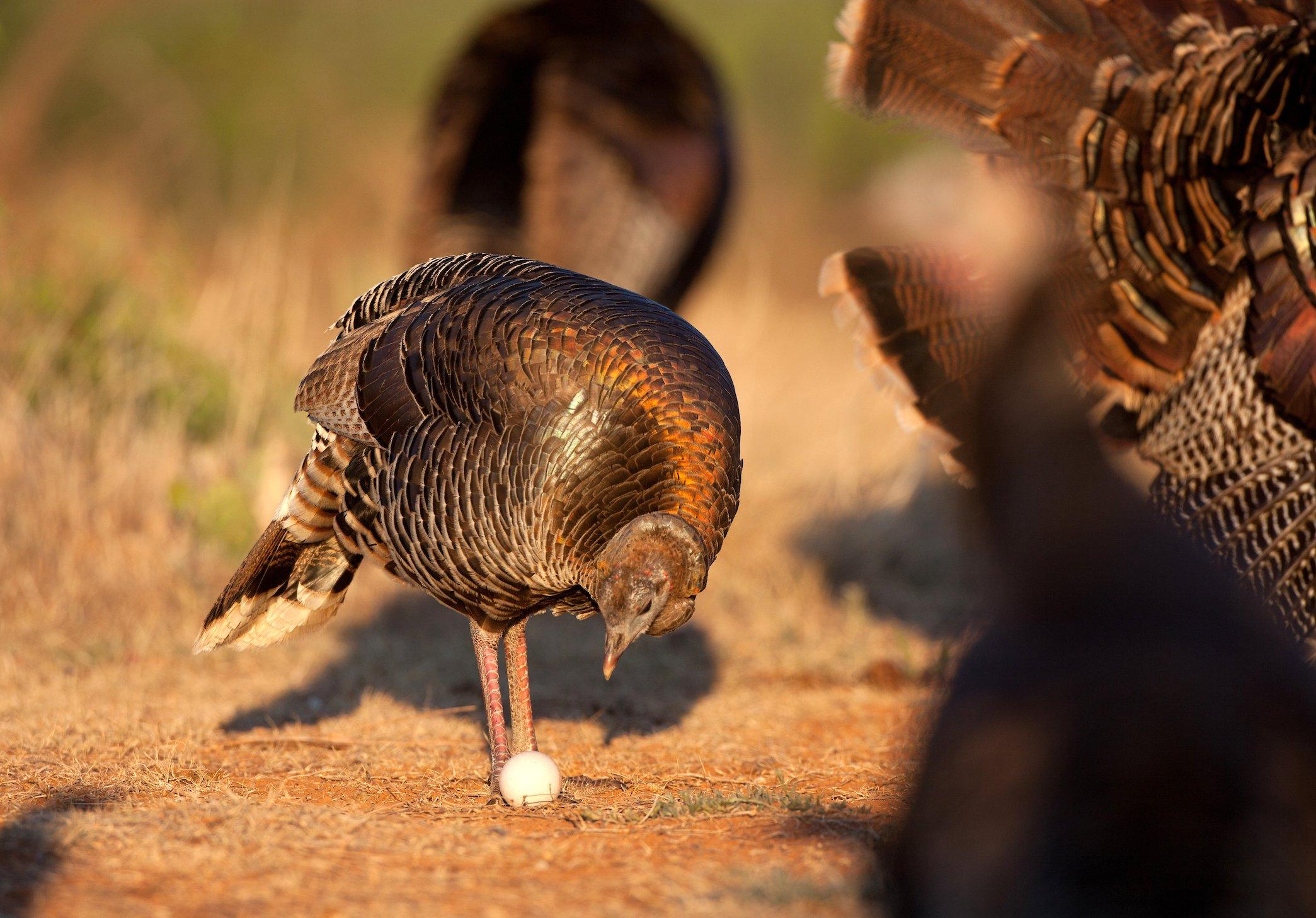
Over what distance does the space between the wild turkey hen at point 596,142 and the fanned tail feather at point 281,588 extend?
13.5 feet

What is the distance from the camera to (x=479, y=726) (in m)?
4.90

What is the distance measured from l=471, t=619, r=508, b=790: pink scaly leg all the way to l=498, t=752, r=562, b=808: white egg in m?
0.31

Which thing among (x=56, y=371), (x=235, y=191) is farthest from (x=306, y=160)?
(x=56, y=371)

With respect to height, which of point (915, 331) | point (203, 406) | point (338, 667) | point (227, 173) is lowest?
point (338, 667)

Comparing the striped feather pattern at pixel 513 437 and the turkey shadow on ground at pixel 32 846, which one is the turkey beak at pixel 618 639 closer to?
the striped feather pattern at pixel 513 437

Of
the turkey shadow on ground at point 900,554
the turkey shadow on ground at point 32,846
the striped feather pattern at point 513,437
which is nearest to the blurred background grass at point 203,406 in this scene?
the turkey shadow on ground at point 900,554

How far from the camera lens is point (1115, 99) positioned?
4.66 meters

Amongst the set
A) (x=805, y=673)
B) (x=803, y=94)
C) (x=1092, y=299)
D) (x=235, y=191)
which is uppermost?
(x=803, y=94)

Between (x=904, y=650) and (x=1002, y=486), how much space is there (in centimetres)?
381

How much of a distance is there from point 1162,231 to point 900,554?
313cm

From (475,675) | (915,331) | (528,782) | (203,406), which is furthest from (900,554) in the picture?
(528,782)

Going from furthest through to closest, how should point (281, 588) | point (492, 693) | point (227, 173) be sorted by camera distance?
point (227, 173) < point (281, 588) < point (492, 693)

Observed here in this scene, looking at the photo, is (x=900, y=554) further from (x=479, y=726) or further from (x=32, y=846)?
(x=32, y=846)

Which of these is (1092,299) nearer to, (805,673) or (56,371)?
(805,673)
